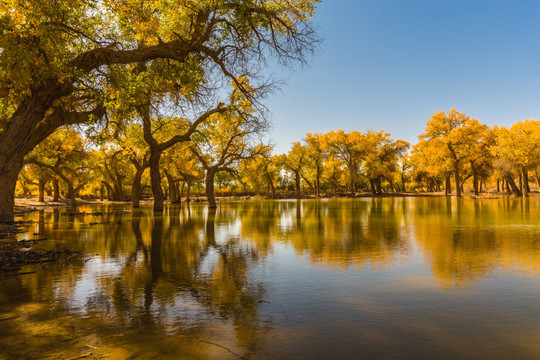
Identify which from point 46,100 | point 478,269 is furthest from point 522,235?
point 46,100

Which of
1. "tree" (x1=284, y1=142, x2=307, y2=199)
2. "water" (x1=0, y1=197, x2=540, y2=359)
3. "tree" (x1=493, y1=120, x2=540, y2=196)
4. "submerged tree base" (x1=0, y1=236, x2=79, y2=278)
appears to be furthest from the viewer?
"tree" (x1=284, y1=142, x2=307, y2=199)

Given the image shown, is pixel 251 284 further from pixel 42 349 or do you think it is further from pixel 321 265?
pixel 42 349

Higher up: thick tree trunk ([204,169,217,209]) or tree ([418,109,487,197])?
tree ([418,109,487,197])

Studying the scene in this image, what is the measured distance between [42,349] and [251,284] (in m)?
3.51

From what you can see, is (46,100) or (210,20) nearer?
(46,100)

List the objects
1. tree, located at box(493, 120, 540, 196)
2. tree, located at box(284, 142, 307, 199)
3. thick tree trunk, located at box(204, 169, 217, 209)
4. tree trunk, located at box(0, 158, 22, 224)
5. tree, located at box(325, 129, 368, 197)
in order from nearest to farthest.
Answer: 1. tree trunk, located at box(0, 158, 22, 224)
2. thick tree trunk, located at box(204, 169, 217, 209)
3. tree, located at box(493, 120, 540, 196)
4. tree, located at box(325, 129, 368, 197)
5. tree, located at box(284, 142, 307, 199)

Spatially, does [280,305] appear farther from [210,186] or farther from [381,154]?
[381,154]

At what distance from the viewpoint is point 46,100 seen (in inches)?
568


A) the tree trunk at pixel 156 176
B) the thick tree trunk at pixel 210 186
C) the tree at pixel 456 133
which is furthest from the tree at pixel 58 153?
the tree at pixel 456 133

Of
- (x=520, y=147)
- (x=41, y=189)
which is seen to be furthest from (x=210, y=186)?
(x=520, y=147)

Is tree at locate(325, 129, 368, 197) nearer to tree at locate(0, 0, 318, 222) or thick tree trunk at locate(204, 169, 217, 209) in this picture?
thick tree trunk at locate(204, 169, 217, 209)

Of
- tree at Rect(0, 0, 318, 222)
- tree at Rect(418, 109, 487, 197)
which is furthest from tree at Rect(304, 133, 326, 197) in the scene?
tree at Rect(0, 0, 318, 222)

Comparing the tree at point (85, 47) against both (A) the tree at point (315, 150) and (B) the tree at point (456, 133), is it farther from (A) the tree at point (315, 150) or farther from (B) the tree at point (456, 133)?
(A) the tree at point (315, 150)

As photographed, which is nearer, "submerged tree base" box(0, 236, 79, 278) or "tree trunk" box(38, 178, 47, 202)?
"submerged tree base" box(0, 236, 79, 278)
